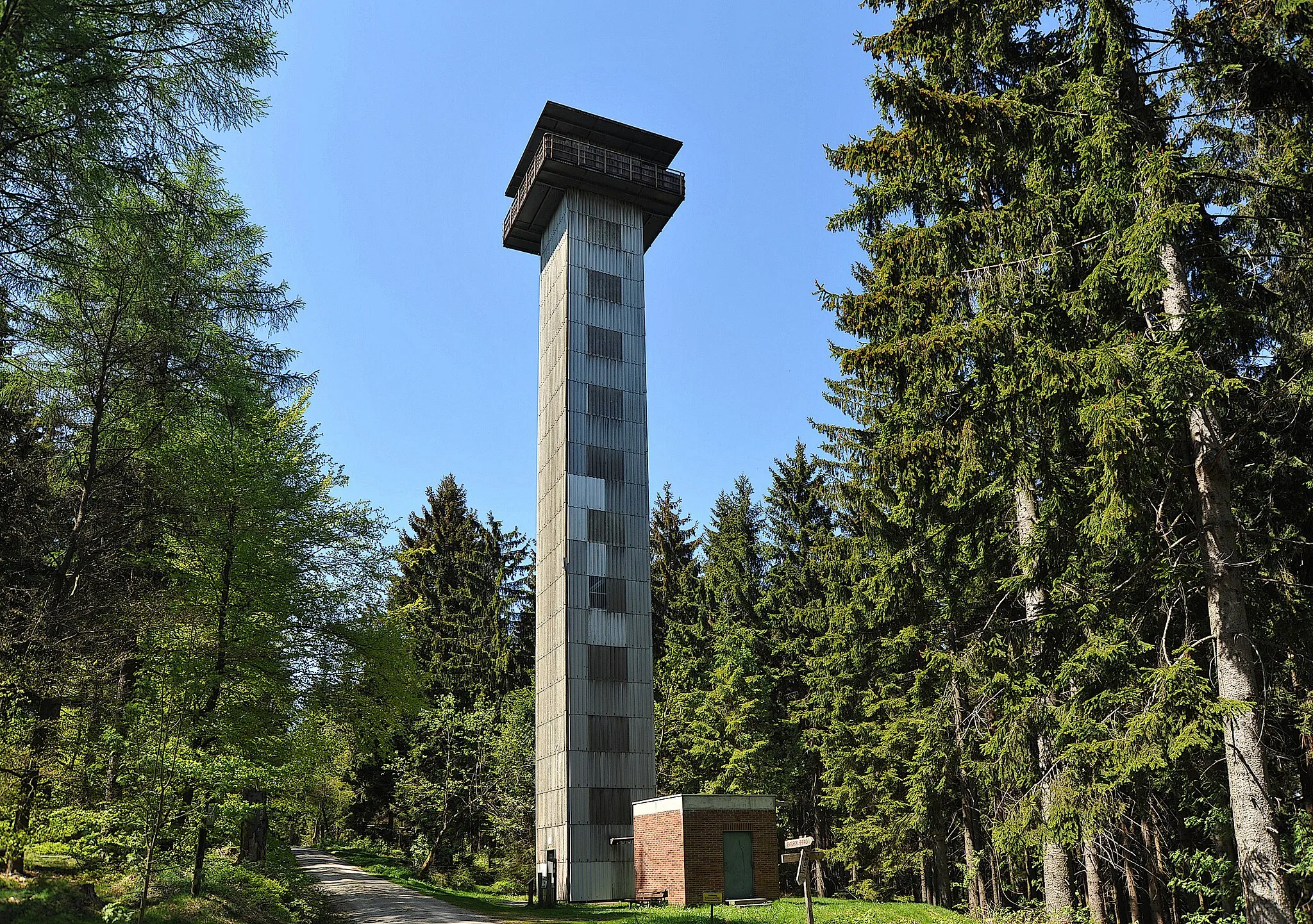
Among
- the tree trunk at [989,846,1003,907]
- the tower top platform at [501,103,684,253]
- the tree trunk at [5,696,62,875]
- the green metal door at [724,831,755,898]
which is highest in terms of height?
the tower top platform at [501,103,684,253]

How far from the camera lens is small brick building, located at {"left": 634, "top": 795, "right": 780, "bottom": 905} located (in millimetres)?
23516

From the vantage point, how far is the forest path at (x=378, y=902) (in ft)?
61.5

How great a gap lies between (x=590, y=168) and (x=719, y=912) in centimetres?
2544

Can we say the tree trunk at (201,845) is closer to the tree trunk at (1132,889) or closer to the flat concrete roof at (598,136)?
the tree trunk at (1132,889)

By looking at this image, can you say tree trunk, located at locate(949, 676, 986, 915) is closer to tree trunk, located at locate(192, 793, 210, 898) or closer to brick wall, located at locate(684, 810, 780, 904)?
brick wall, located at locate(684, 810, 780, 904)

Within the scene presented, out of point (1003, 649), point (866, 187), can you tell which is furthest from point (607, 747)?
point (866, 187)

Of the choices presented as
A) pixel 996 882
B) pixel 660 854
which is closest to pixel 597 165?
pixel 660 854

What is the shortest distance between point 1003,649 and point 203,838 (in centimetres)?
1363

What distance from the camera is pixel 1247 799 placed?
913 centimetres

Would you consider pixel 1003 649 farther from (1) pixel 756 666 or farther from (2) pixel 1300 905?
(1) pixel 756 666

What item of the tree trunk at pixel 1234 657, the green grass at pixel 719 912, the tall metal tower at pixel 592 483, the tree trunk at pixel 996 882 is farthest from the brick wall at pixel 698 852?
the tree trunk at pixel 1234 657

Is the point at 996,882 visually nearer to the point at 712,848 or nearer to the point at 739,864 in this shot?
the point at 739,864

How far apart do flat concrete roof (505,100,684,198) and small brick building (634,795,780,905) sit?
24117 mm

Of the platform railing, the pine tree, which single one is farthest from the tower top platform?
the pine tree
